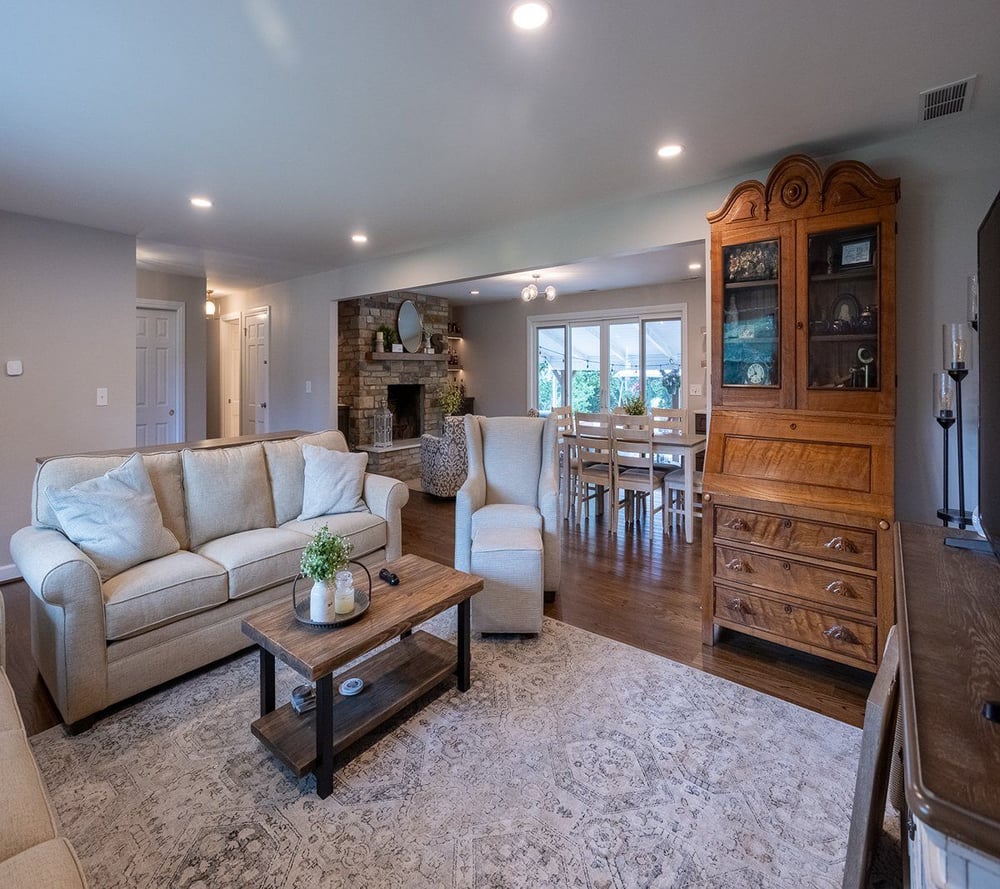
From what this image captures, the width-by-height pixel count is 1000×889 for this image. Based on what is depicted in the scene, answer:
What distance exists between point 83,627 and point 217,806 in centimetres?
88

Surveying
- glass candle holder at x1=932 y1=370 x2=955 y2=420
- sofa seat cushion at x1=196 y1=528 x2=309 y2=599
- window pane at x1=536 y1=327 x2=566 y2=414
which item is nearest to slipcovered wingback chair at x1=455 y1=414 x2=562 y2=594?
sofa seat cushion at x1=196 y1=528 x2=309 y2=599

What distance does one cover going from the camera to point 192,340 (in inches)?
223

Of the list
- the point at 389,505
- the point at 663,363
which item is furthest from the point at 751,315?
the point at 663,363

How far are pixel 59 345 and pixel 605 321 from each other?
19.7ft

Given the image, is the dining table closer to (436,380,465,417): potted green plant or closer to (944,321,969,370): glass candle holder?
(944,321,969,370): glass candle holder

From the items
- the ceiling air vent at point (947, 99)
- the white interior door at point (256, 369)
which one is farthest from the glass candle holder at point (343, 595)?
the white interior door at point (256, 369)

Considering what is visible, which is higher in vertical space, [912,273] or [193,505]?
[912,273]

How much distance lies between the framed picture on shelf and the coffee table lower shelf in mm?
2575

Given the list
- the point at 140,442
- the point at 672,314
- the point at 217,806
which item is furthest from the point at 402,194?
the point at 672,314

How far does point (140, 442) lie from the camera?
5379 mm

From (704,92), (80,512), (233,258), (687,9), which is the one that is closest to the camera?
(687,9)

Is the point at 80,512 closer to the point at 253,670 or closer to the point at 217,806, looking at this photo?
the point at 253,670

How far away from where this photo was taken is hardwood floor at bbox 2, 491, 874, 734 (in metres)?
2.27

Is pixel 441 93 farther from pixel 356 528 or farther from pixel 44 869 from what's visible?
pixel 44 869
